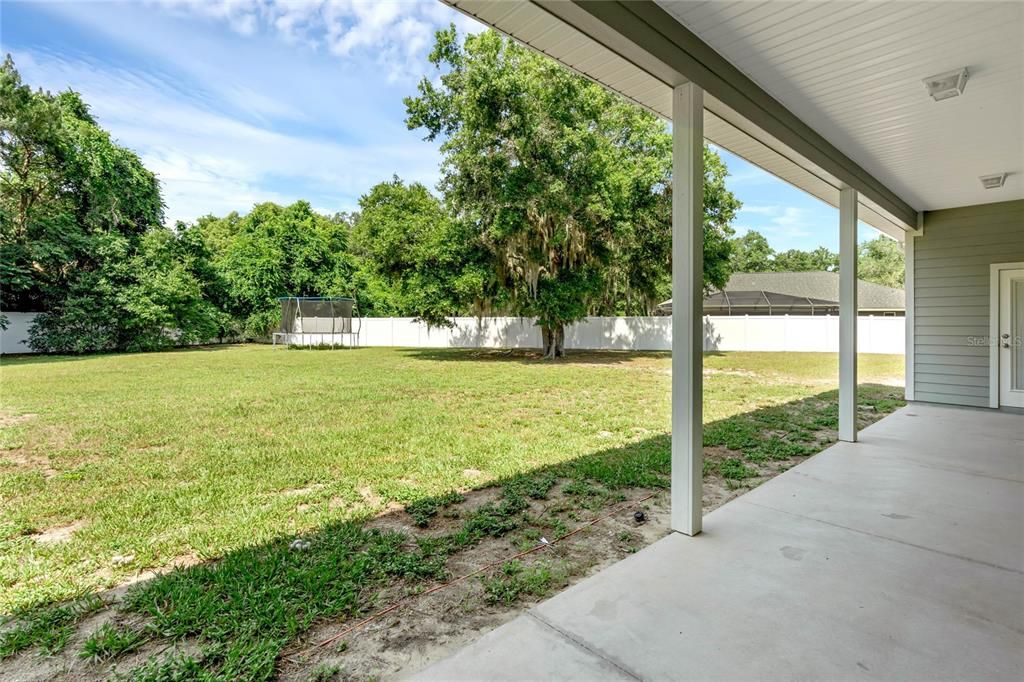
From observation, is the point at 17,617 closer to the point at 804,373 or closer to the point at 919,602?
the point at 919,602

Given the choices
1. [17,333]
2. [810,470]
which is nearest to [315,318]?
[17,333]

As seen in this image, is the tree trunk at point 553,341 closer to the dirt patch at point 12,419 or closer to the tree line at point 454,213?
the tree line at point 454,213

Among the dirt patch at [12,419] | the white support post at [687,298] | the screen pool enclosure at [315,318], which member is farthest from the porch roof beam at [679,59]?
the screen pool enclosure at [315,318]

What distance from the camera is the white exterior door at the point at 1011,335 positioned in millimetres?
5512

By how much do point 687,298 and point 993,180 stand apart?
14.7 ft

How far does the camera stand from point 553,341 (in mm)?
12961

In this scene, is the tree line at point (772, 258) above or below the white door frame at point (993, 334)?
above

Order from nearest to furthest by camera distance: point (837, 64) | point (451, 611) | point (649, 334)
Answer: point (451, 611)
point (837, 64)
point (649, 334)

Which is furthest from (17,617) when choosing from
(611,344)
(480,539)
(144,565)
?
(611,344)

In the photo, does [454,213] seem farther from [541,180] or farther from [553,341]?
[553,341]

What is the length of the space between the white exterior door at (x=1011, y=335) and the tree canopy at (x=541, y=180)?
6837 mm

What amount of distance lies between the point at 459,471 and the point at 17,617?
222cm

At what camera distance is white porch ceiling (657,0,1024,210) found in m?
2.05

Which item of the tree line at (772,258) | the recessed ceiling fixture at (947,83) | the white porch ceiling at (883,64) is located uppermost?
the tree line at (772,258)
